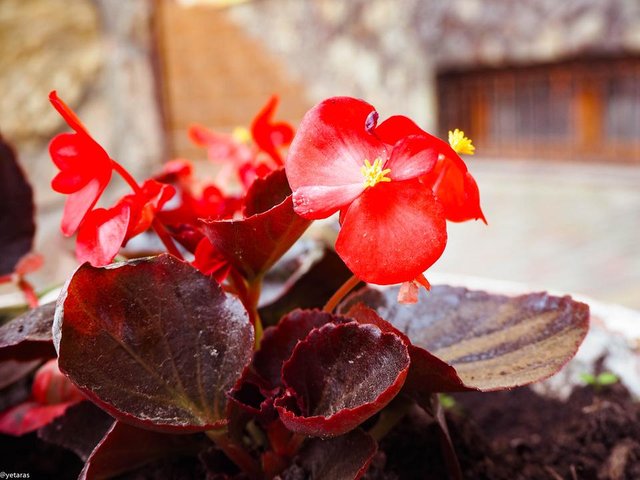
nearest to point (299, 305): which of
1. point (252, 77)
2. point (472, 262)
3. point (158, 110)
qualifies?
point (158, 110)

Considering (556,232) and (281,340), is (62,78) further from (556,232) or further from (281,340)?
(556,232)

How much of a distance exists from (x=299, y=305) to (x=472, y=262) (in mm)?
1733

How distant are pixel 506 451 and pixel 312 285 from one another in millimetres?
196

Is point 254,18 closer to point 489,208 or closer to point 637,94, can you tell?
point 489,208

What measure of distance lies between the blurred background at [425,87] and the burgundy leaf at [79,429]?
0.40 meters

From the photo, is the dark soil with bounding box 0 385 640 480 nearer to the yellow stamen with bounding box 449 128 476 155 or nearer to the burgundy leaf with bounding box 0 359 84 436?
the burgundy leaf with bounding box 0 359 84 436

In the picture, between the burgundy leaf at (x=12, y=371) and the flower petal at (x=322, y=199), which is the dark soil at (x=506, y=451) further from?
the flower petal at (x=322, y=199)

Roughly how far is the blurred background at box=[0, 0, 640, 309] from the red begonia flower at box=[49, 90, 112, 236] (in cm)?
45

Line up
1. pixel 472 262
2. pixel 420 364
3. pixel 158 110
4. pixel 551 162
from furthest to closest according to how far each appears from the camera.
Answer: pixel 551 162 < pixel 472 262 < pixel 158 110 < pixel 420 364

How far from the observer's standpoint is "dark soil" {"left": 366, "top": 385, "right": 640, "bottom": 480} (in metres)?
0.49

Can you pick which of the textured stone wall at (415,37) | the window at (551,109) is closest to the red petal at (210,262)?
the textured stone wall at (415,37)

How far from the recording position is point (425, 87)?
11.2 ft

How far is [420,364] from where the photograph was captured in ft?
1.17

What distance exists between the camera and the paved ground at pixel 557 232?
1984 mm
